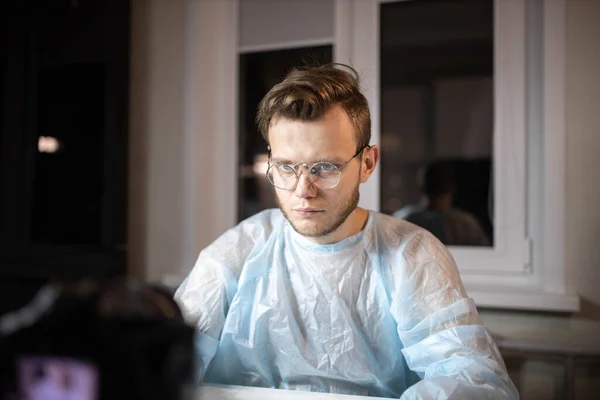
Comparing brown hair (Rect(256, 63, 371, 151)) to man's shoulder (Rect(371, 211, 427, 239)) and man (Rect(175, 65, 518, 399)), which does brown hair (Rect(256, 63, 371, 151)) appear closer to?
man (Rect(175, 65, 518, 399))

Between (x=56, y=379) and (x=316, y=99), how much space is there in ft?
2.44

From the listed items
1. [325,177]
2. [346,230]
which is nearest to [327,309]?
[346,230]

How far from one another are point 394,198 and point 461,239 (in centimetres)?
27

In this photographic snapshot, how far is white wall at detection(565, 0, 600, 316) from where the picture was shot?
1468mm

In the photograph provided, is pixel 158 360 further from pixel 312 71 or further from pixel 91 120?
pixel 91 120

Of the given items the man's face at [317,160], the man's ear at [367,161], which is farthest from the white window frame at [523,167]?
the man's face at [317,160]

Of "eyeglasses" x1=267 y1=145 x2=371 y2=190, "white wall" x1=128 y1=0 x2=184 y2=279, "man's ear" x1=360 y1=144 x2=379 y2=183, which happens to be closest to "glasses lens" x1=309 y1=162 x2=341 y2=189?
"eyeglasses" x1=267 y1=145 x2=371 y2=190

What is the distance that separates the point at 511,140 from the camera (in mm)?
1615

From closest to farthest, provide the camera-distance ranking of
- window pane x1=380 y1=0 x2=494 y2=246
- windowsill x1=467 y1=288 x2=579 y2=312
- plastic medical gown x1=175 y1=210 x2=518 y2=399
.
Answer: plastic medical gown x1=175 y1=210 x2=518 y2=399 → windowsill x1=467 y1=288 x2=579 y2=312 → window pane x1=380 y1=0 x2=494 y2=246

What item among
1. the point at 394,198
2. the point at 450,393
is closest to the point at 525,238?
the point at 394,198

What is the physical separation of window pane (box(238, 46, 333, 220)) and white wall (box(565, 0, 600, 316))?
36.6 inches

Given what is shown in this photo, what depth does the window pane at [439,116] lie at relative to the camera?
1.69m

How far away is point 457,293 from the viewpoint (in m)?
1.01

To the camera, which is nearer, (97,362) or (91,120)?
(97,362)
